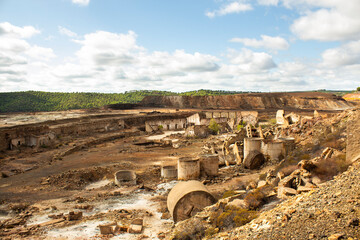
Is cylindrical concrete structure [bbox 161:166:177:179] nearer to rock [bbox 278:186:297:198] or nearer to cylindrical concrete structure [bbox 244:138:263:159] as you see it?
cylindrical concrete structure [bbox 244:138:263:159]

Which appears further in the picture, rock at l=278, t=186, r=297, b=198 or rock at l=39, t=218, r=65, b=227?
rock at l=39, t=218, r=65, b=227

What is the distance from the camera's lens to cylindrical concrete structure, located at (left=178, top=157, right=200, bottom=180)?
1552cm

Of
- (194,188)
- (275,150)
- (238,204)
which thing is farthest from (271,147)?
(238,204)

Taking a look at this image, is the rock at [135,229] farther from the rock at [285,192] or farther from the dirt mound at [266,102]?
the dirt mound at [266,102]

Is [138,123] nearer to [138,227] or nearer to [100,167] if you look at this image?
[100,167]

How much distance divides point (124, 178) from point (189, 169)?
13.4 feet

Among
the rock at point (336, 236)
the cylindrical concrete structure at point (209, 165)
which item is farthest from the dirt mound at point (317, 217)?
the cylindrical concrete structure at point (209, 165)

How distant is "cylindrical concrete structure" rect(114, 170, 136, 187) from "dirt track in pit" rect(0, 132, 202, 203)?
5.00 feet

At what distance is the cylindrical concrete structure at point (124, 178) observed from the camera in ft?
52.7

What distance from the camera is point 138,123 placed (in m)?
50.5

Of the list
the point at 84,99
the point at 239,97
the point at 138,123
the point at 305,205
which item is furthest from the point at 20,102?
the point at 305,205

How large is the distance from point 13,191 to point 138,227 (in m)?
9.57

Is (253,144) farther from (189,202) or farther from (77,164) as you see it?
(77,164)

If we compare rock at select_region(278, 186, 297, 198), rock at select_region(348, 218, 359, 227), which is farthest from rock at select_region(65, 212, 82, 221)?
rock at select_region(348, 218, 359, 227)
